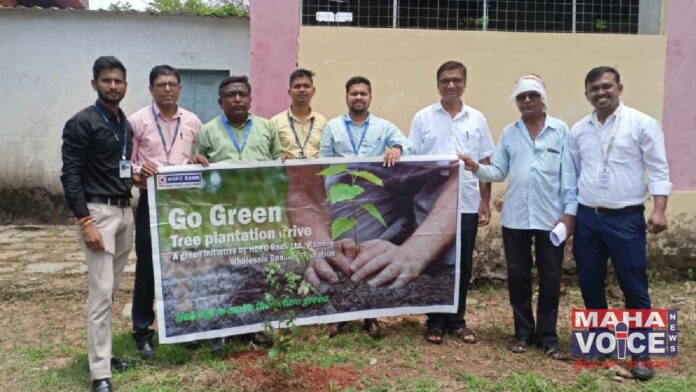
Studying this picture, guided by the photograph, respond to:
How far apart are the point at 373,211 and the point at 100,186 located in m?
1.78

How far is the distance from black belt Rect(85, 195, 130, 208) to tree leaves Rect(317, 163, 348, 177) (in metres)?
1.24

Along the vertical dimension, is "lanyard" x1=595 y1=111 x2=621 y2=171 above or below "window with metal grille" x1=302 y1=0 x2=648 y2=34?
below

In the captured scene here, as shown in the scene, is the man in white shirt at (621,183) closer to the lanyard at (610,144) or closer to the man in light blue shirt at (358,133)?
the lanyard at (610,144)

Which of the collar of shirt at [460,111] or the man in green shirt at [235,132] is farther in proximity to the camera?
the collar of shirt at [460,111]

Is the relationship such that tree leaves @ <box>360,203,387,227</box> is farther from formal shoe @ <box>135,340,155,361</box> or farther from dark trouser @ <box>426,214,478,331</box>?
formal shoe @ <box>135,340,155,361</box>

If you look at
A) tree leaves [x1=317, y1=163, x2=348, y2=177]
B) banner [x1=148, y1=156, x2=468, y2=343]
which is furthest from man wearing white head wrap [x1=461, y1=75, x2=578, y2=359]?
tree leaves [x1=317, y1=163, x2=348, y2=177]

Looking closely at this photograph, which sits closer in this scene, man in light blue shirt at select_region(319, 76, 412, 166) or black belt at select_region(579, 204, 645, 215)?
black belt at select_region(579, 204, 645, 215)

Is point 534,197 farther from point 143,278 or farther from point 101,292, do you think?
point 101,292

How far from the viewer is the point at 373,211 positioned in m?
4.16

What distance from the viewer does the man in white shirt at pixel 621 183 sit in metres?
3.56

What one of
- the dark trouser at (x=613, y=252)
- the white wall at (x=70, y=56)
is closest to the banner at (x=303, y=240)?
the dark trouser at (x=613, y=252)

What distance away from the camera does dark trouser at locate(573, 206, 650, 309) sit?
11.9 feet

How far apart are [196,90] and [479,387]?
6.71m

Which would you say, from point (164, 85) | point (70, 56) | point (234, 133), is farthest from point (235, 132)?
point (70, 56)
